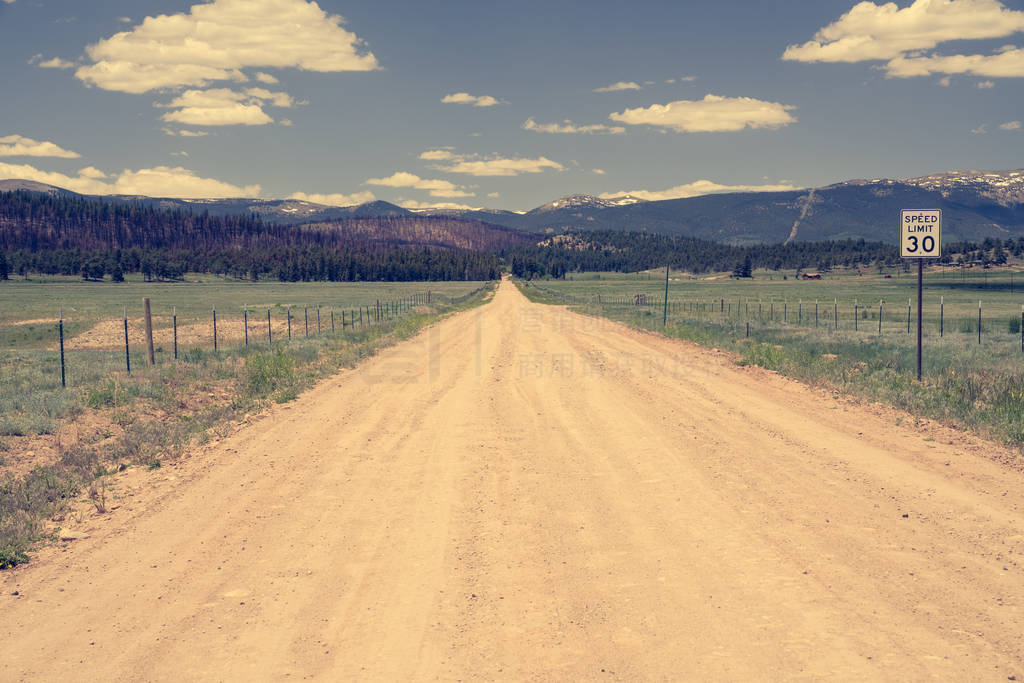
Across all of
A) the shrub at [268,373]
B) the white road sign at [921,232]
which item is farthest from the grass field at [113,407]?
the white road sign at [921,232]

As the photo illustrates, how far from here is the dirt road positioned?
16.1ft

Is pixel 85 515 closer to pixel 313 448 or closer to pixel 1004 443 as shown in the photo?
pixel 313 448

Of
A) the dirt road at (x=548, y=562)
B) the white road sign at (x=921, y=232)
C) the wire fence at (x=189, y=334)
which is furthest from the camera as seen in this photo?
the wire fence at (x=189, y=334)

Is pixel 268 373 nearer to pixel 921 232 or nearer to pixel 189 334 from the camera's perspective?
pixel 921 232

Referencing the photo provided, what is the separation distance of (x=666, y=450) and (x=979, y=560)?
489 cm

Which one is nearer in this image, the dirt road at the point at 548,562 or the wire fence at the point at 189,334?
the dirt road at the point at 548,562

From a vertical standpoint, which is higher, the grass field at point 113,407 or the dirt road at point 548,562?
the grass field at point 113,407

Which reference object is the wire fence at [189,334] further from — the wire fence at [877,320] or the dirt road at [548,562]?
the wire fence at [877,320]

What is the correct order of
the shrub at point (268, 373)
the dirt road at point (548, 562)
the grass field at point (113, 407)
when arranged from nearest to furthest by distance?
the dirt road at point (548, 562), the grass field at point (113, 407), the shrub at point (268, 373)

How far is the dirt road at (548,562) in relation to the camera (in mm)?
4898

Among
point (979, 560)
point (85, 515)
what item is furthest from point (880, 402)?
point (85, 515)

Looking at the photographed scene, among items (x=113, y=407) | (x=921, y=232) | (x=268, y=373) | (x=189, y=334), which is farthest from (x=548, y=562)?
(x=189, y=334)

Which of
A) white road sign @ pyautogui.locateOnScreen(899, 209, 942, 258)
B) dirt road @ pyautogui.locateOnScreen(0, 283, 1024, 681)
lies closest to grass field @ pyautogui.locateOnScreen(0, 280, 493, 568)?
dirt road @ pyautogui.locateOnScreen(0, 283, 1024, 681)

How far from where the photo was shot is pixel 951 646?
4914mm
